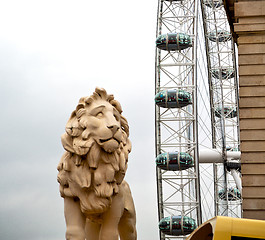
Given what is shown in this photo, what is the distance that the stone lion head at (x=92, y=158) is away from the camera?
1412 centimetres

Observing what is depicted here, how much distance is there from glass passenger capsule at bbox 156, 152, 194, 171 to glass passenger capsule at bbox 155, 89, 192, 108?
2.85m

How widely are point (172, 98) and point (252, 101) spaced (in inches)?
641

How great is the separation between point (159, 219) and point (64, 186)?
2722cm

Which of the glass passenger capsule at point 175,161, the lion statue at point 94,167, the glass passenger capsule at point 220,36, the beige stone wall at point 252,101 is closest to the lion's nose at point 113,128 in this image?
the lion statue at point 94,167

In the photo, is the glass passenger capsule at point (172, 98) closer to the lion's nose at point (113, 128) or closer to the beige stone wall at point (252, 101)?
the beige stone wall at point (252, 101)

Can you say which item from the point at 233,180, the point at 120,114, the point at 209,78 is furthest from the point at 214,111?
the point at 120,114

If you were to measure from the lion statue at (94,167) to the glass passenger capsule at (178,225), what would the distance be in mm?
23132

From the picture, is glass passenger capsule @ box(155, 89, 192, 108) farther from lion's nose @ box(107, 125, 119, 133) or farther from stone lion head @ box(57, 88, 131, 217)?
lion's nose @ box(107, 125, 119, 133)

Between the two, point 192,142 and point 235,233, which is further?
point 192,142

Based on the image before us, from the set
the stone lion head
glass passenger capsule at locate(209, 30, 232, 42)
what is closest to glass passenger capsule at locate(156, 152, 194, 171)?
glass passenger capsule at locate(209, 30, 232, 42)

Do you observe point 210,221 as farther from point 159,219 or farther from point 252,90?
point 159,219

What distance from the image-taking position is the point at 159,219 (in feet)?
135

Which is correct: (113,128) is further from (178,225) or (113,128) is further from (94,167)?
(178,225)

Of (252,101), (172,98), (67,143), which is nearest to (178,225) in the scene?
(172,98)
